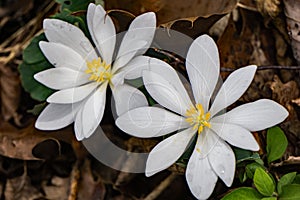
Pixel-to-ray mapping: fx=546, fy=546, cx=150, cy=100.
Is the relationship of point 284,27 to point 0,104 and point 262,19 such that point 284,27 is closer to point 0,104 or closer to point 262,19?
point 262,19

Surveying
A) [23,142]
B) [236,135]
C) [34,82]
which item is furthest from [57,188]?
[236,135]

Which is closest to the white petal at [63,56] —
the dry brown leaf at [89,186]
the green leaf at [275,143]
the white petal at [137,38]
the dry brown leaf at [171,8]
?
the white petal at [137,38]

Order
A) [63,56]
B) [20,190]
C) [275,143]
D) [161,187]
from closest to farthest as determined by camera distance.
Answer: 1. [275,143]
2. [63,56]
3. [161,187]
4. [20,190]

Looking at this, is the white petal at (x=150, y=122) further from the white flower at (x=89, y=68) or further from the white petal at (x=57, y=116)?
the white petal at (x=57, y=116)

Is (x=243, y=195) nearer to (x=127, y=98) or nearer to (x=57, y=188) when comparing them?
(x=127, y=98)

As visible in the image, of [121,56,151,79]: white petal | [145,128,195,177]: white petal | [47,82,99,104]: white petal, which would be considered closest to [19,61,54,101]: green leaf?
[47,82,99,104]: white petal

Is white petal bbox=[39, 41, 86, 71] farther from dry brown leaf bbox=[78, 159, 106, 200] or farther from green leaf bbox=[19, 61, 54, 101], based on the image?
dry brown leaf bbox=[78, 159, 106, 200]
